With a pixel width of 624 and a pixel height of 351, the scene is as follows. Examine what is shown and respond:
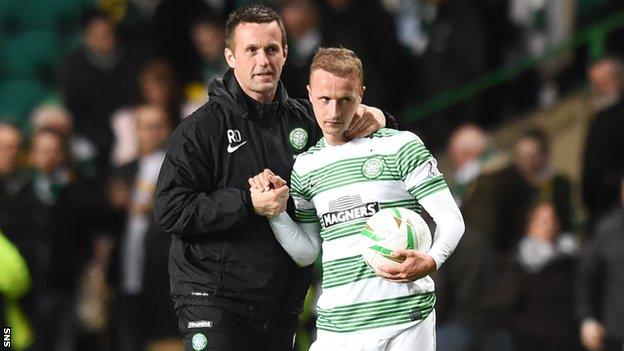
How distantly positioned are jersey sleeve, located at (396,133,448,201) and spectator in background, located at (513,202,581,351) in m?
5.29

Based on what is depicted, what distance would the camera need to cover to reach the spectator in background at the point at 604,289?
10.8m

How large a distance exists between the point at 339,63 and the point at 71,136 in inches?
280

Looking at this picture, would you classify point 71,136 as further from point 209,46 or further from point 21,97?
point 21,97

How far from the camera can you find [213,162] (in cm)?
696

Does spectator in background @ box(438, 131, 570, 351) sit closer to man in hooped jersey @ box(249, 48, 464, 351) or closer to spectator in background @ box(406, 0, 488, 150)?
spectator in background @ box(406, 0, 488, 150)

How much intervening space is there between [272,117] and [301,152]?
0.22 metres

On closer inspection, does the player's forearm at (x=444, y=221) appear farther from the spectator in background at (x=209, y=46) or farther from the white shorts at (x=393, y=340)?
the spectator in background at (x=209, y=46)

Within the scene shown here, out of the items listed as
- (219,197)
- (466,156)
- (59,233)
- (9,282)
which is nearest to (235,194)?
(219,197)

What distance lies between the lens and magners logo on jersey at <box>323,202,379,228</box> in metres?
6.46

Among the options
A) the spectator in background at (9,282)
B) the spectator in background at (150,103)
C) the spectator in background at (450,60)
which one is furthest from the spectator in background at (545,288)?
the spectator in background at (9,282)

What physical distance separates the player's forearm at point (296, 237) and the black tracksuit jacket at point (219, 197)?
133 mm

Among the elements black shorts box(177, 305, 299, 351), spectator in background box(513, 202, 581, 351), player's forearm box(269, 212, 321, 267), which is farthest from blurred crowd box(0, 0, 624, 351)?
player's forearm box(269, 212, 321, 267)

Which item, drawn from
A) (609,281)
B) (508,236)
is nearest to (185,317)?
(609,281)

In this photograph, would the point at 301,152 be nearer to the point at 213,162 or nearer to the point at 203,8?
the point at 213,162
